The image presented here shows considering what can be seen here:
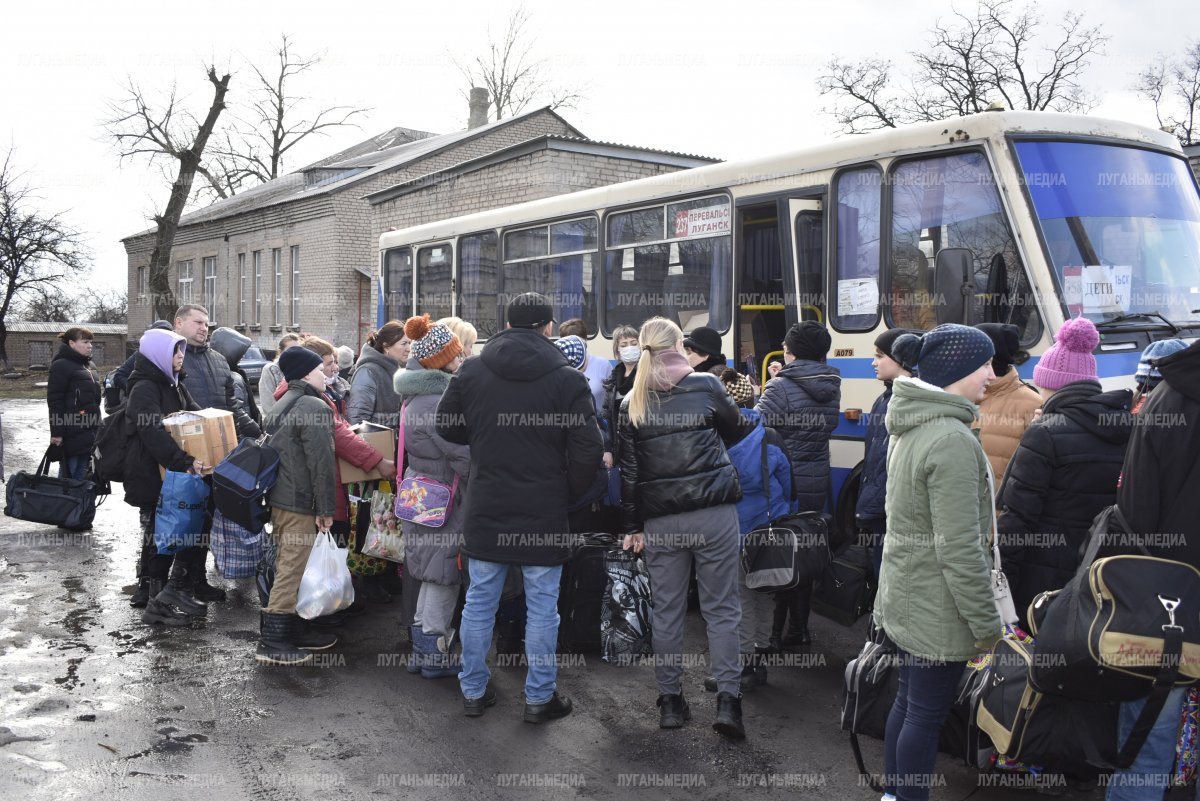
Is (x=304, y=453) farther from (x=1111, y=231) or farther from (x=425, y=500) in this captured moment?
(x=1111, y=231)

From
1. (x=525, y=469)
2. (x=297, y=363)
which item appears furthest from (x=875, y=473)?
(x=297, y=363)

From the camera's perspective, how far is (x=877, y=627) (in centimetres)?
401

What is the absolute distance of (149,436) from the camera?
649cm

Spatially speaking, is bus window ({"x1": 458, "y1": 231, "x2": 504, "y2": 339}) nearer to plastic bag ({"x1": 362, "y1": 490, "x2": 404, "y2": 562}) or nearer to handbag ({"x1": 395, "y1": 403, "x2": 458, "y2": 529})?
plastic bag ({"x1": 362, "y1": 490, "x2": 404, "y2": 562})

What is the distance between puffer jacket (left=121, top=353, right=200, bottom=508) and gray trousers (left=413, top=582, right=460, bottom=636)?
2.14 metres

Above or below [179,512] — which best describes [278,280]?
above

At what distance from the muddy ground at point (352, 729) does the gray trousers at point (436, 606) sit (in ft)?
1.08

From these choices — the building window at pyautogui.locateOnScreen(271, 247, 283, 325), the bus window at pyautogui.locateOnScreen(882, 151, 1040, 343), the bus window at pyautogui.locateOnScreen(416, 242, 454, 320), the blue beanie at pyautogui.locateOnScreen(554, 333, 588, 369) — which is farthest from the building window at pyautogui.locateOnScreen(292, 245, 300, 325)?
the bus window at pyautogui.locateOnScreen(882, 151, 1040, 343)

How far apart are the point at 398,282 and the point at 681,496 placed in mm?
10027

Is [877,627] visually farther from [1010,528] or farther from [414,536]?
[414,536]

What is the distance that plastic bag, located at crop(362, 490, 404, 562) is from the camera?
633 cm

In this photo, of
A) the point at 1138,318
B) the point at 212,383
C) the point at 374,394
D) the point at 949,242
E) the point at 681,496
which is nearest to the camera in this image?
the point at 681,496

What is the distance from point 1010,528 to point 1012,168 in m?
3.14

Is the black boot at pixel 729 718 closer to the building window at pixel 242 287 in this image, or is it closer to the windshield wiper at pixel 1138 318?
the windshield wiper at pixel 1138 318
